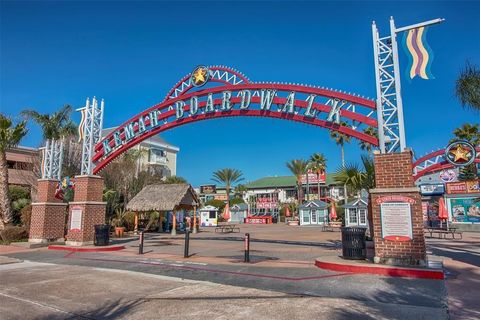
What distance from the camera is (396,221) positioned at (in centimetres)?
1038

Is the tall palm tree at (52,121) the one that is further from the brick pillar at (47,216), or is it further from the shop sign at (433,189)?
the shop sign at (433,189)

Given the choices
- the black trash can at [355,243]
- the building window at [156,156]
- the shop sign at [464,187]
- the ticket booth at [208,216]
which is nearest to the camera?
the black trash can at [355,243]

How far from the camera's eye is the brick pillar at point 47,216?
1947 cm

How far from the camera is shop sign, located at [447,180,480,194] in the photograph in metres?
34.5

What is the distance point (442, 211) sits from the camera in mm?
26656

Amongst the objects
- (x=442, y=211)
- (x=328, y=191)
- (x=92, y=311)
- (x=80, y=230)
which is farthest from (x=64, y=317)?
(x=328, y=191)

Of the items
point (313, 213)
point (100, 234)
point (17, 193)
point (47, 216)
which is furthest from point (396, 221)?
point (313, 213)

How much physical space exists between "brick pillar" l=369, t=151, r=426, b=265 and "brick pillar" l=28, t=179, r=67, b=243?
16.9 metres

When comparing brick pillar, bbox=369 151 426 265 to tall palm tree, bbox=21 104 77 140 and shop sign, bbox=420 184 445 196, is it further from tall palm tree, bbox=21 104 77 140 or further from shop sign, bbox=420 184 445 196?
shop sign, bbox=420 184 445 196

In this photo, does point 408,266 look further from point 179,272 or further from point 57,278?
point 57,278

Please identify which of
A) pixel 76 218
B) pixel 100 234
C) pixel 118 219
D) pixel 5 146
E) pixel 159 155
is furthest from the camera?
pixel 159 155

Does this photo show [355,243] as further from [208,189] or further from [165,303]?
[208,189]

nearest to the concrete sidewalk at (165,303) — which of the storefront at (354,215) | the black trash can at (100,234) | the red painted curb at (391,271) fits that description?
the red painted curb at (391,271)

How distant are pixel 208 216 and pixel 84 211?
33.9 metres
